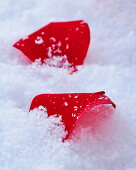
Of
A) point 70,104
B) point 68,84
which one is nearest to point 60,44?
point 68,84

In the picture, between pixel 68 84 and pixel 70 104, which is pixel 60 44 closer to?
pixel 68 84

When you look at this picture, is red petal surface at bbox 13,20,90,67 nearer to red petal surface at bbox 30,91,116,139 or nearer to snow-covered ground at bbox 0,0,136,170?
snow-covered ground at bbox 0,0,136,170

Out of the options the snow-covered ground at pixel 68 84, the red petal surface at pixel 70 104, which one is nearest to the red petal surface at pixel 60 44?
the snow-covered ground at pixel 68 84

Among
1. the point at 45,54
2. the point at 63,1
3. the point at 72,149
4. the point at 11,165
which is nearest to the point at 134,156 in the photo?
the point at 72,149

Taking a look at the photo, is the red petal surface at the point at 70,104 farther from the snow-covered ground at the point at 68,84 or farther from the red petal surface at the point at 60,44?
the red petal surface at the point at 60,44

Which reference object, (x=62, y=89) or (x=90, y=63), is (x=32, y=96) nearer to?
(x=62, y=89)

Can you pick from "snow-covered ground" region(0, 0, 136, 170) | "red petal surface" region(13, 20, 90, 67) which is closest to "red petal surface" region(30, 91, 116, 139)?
"snow-covered ground" region(0, 0, 136, 170)

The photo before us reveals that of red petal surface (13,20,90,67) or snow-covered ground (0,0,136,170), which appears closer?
snow-covered ground (0,0,136,170)
